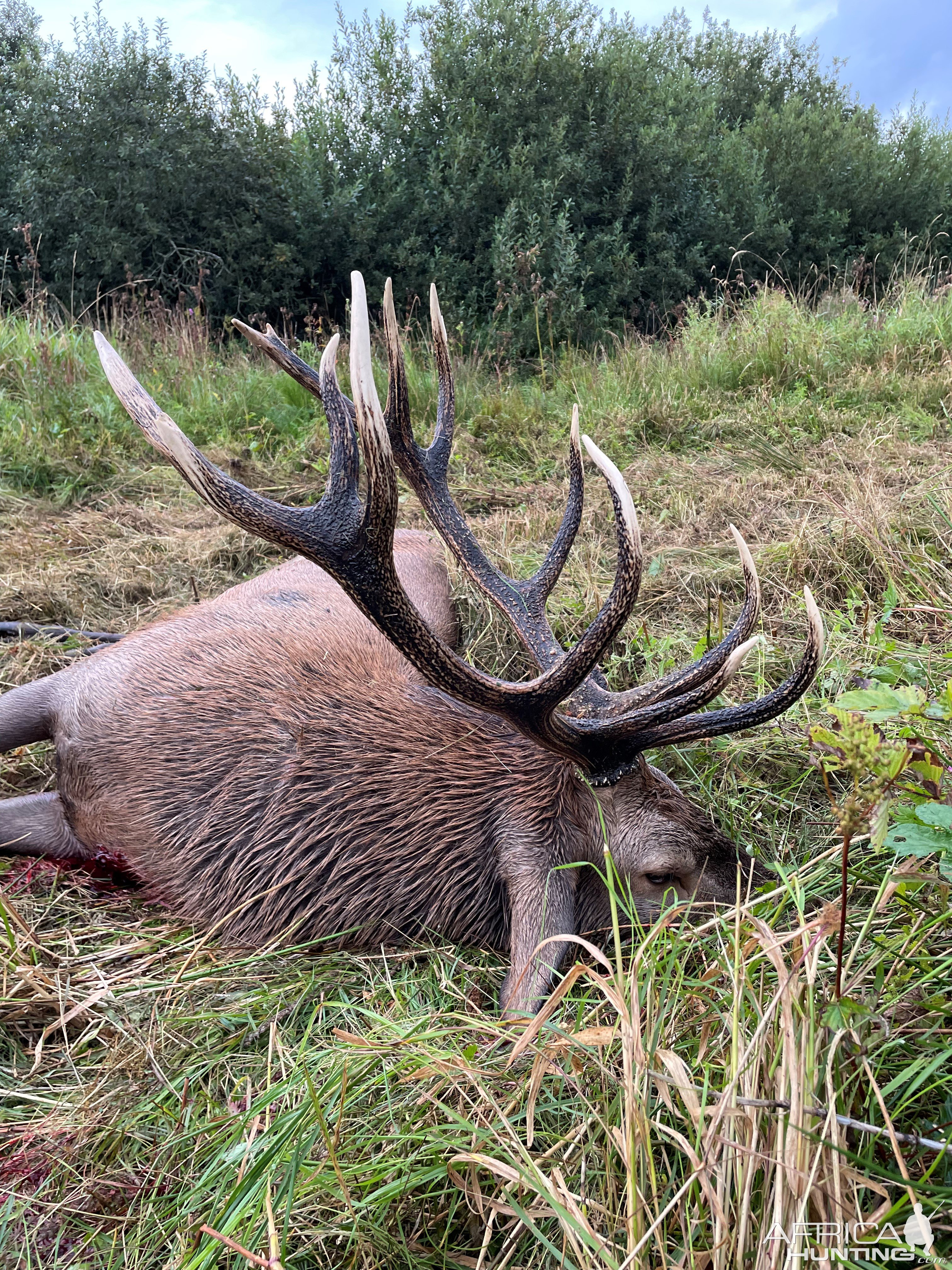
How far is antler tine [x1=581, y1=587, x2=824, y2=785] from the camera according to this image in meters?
1.83

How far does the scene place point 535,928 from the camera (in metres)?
1.94

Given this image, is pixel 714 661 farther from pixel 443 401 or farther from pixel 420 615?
pixel 443 401

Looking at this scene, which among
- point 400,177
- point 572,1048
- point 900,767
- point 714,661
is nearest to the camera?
point 900,767

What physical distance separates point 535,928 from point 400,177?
1524 centimetres

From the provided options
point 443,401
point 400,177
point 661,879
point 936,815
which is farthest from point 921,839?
point 400,177

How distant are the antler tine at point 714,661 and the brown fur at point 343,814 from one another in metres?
0.21

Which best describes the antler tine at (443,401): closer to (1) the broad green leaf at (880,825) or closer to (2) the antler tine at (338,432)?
(2) the antler tine at (338,432)

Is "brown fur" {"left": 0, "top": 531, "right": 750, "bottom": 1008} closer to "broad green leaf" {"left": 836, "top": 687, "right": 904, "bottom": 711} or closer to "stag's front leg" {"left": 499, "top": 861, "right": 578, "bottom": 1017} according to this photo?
"stag's front leg" {"left": 499, "top": 861, "right": 578, "bottom": 1017}

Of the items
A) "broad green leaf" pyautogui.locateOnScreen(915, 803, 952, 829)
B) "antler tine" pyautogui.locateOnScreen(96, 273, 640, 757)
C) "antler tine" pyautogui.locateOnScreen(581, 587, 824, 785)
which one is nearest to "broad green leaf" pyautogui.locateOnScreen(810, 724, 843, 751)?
"broad green leaf" pyautogui.locateOnScreen(915, 803, 952, 829)

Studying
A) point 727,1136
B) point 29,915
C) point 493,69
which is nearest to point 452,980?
point 727,1136

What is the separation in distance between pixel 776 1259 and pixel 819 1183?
11 cm

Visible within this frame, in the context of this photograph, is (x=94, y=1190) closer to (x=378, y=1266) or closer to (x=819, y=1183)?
(x=378, y=1266)

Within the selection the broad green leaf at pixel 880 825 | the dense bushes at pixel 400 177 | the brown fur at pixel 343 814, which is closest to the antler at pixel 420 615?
the brown fur at pixel 343 814

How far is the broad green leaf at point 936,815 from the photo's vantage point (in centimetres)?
130
